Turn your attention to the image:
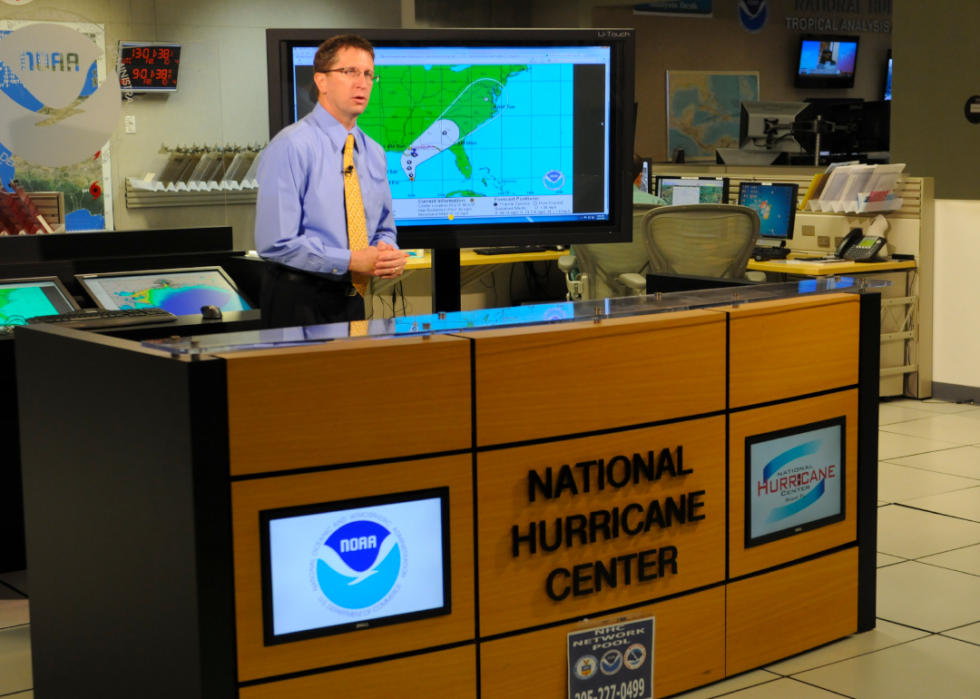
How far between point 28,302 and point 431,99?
58.7 inches

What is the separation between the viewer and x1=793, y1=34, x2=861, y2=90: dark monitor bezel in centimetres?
1248

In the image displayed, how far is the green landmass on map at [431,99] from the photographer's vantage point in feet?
9.73

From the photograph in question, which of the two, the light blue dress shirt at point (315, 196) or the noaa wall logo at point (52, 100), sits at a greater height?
the noaa wall logo at point (52, 100)

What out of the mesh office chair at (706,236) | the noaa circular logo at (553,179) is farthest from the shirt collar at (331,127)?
the mesh office chair at (706,236)

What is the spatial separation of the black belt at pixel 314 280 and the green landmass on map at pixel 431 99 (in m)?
0.44

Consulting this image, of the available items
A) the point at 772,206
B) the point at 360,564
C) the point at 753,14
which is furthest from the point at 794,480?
the point at 753,14

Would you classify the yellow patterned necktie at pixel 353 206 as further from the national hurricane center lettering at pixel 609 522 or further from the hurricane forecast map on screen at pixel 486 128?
the national hurricane center lettering at pixel 609 522

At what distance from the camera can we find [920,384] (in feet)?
20.0

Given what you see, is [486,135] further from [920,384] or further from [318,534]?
[920,384]

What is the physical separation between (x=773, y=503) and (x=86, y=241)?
247 cm

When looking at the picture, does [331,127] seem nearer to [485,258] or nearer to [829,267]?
[829,267]

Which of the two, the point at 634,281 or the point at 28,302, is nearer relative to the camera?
the point at 28,302

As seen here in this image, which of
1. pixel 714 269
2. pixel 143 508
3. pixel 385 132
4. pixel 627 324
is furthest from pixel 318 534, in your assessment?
pixel 714 269

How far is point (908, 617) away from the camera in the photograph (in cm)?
304
